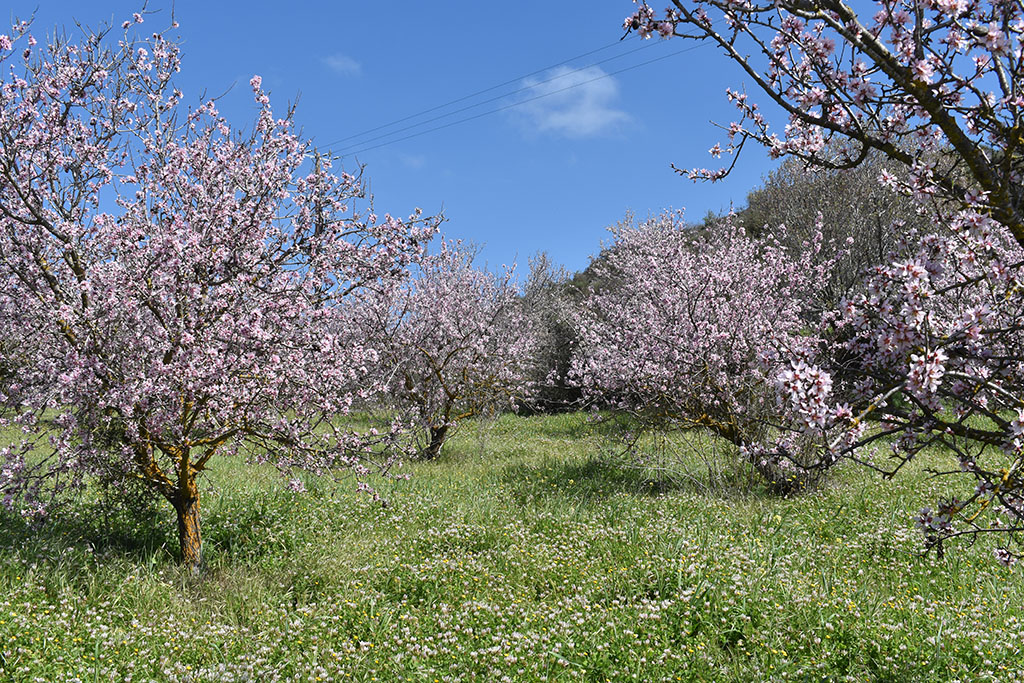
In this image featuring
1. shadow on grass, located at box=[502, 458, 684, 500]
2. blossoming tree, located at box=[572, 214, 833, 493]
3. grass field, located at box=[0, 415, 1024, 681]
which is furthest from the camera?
blossoming tree, located at box=[572, 214, 833, 493]

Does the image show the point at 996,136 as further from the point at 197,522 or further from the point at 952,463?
the point at 952,463

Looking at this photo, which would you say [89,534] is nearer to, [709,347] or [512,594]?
[512,594]

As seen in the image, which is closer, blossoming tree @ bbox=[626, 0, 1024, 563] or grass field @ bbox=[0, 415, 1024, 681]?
blossoming tree @ bbox=[626, 0, 1024, 563]

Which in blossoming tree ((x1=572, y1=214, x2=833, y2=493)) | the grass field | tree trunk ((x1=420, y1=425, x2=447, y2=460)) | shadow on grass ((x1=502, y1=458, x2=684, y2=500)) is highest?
blossoming tree ((x1=572, y1=214, x2=833, y2=493))

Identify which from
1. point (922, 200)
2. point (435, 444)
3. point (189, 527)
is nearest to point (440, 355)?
point (435, 444)

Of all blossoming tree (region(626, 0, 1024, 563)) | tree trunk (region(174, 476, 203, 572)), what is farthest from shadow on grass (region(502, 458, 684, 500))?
blossoming tree (region(626, 0, 1024, 563))

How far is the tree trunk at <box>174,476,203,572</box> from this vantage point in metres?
6.54

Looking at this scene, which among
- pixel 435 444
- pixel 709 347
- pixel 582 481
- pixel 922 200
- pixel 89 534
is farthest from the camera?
pixel 435 444

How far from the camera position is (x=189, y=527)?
666cm

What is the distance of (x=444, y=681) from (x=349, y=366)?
3.36 m

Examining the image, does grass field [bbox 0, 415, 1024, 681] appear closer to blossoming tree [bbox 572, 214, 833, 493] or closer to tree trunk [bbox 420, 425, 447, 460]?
blossoming tree [bbox 572, 214, 833, 493]

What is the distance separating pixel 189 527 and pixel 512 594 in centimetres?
347

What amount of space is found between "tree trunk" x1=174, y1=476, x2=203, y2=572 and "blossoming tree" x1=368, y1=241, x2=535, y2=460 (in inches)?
261

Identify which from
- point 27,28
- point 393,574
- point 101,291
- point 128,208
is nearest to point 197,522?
point 393,574
